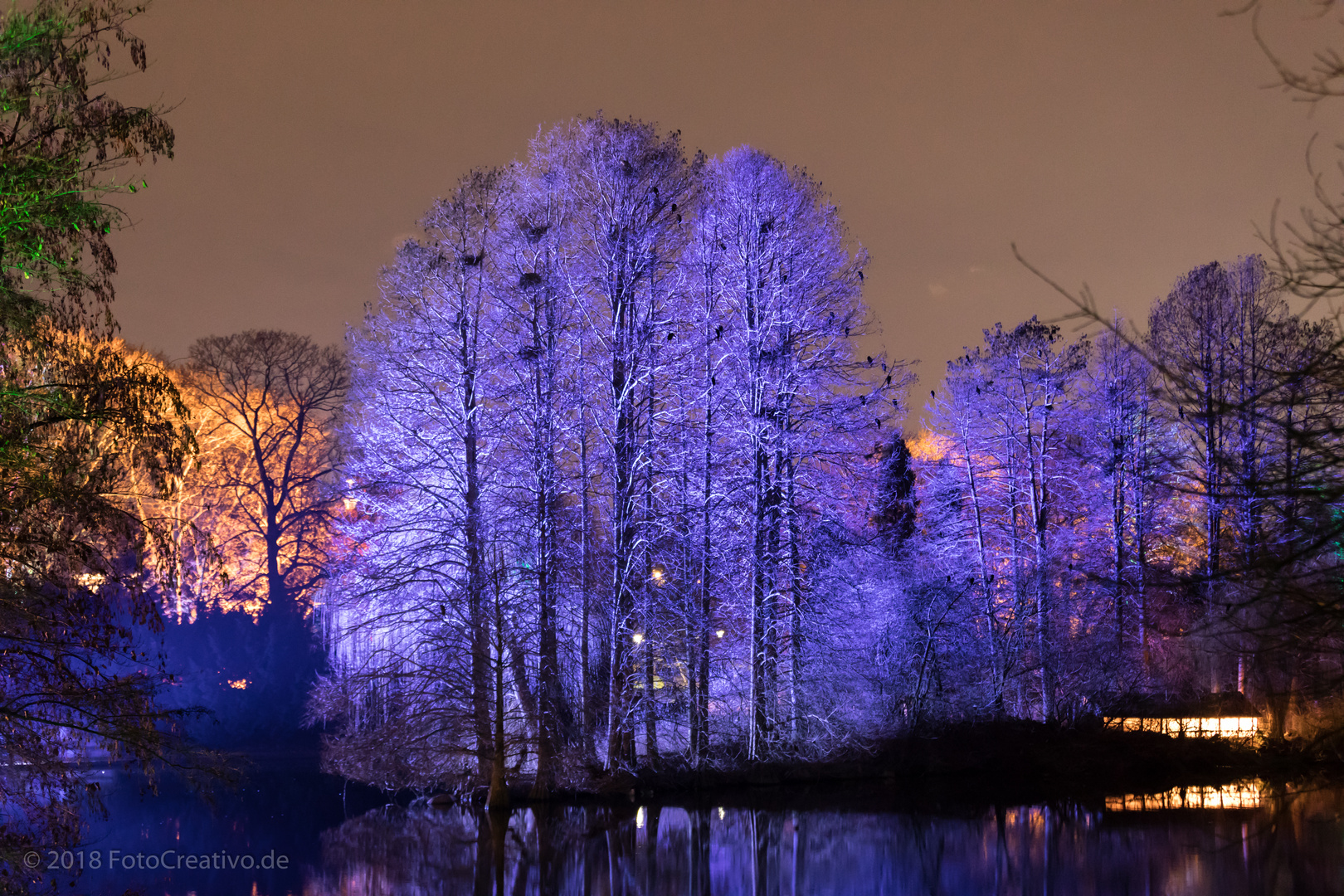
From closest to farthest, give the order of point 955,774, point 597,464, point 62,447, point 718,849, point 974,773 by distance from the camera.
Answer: point 62,447 < point 718,849 < point 597,464 < point 955,774 < point 974,773

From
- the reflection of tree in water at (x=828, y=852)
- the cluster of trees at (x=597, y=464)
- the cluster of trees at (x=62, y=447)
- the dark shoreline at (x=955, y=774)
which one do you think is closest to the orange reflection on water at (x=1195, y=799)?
the dark shoreline at (x=955, y=774)

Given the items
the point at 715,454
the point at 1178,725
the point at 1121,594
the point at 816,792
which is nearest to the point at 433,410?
the point at 715,454

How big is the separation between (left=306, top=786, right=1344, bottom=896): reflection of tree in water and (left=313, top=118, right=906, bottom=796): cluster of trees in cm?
179

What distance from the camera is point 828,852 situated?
14797mm

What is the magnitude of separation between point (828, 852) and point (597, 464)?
8.21 m

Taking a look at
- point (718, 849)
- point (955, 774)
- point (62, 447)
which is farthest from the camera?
point (955, 774)

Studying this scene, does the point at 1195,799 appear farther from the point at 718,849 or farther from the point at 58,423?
the point at 58,423

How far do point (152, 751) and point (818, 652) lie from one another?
1452 centimetres

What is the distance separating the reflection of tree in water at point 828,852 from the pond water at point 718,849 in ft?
0.14

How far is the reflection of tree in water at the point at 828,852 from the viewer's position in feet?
41.7

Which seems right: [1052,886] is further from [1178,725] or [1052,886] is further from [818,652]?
[1178,725]

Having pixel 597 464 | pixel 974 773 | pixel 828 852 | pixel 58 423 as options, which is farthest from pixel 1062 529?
pixel 58 423

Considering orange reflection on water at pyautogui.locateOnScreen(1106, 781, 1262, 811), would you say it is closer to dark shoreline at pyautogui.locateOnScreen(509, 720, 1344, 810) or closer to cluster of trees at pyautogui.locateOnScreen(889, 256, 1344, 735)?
dark shoreline at pyautogui.locateOnScreen(509, 720, 1344, 810)

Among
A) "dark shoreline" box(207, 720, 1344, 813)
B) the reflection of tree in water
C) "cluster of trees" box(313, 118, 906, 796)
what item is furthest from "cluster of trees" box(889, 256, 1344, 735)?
the reflection of tree in water
